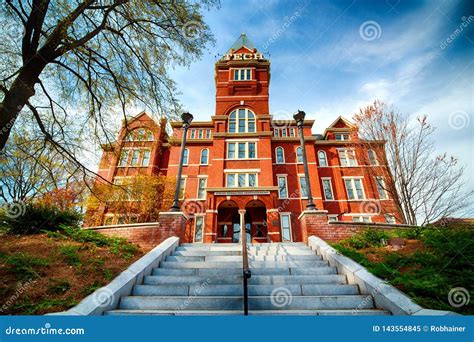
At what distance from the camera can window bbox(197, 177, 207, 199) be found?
2038 cm

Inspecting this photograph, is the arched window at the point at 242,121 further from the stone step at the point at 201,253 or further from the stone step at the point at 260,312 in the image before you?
the stone step at the point at 260,312

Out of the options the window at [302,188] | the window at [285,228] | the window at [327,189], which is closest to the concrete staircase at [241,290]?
the window at [285,228]

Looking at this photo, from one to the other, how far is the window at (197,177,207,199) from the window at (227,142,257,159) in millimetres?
3557

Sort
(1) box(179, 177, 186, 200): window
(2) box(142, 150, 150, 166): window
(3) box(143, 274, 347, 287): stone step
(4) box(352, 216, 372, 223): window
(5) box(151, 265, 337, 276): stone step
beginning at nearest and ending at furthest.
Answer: (3) box(143, 274, 347, 287): stone step < (5) box(151, 265, 337, 276): stone step < (1) box(179, 177, 186, 200): window < (4) box(352, 216, 372, 223): window < (2) box(142, 150, 150, 166): window

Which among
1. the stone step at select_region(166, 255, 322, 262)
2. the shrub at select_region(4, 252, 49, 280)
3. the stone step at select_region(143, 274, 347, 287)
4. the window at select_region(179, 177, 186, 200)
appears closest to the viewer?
the shrub at select_region(4, 252, 49, 280)

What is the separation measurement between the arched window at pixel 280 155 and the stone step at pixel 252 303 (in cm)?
1882

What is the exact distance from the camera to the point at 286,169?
21.7m

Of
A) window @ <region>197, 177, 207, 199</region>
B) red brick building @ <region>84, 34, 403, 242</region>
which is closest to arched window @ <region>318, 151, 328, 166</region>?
red brick building @ <region>84, 34, 403, 242</region>

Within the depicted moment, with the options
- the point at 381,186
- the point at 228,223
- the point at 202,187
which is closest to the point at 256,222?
the point at 228,223

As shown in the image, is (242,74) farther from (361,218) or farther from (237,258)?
(237,258)

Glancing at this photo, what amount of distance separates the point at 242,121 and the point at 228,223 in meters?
10.6

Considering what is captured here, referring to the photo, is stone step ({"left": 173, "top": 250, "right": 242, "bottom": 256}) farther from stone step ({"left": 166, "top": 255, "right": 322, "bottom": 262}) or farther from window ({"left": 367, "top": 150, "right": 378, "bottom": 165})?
window ({"left": 367, "top": 150, "right": 378, "bottom": 165})

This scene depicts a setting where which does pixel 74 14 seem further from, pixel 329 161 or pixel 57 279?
pixel 329 161

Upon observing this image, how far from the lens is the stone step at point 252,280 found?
449 cm
